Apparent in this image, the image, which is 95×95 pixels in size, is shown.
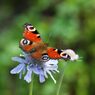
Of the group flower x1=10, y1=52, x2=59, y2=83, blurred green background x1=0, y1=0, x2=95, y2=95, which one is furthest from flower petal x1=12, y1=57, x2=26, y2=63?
blurred green background x1=0, y1=0, x2=95, y2=95

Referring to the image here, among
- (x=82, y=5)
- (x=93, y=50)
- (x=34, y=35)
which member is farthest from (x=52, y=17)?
(x=34, y=35)

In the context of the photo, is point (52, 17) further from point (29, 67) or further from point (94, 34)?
point (29, 67)

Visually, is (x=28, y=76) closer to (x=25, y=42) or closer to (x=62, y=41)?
(x=25, y=42)

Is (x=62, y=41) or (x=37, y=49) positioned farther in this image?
(x=62, y=41)

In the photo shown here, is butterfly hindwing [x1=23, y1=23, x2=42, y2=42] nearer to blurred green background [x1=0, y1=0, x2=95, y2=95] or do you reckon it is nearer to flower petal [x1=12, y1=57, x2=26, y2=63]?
flower petal [x1=12, y1=57, x2=26, y2=63]

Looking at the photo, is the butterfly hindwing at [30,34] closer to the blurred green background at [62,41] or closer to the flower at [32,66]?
the flower at [32,66]

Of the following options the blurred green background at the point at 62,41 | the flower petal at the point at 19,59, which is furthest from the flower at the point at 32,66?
the blurred green background at the point at 62,41

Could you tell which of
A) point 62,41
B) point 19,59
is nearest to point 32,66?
point 19,59
